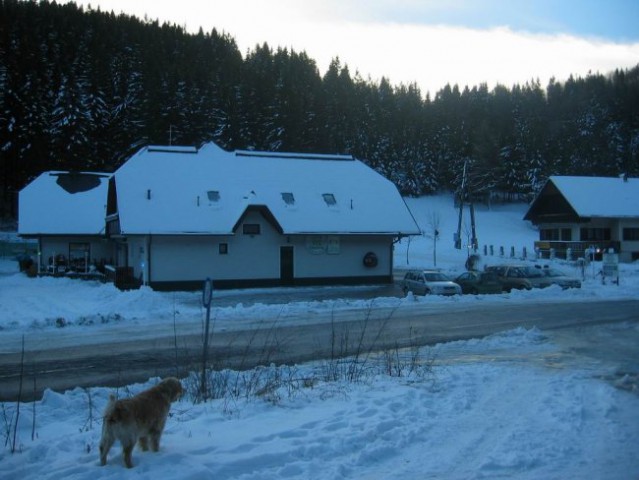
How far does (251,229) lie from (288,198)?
3.61 meters

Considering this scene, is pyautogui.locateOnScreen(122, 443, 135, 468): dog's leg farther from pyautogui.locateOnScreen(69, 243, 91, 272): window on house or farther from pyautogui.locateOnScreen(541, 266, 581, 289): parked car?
pyautogui.locateOnScreen(69, 243, 91, 272): window on house

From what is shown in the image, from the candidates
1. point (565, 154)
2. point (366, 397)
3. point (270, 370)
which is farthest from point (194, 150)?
point (565, 154)

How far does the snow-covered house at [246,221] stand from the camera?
1254 inches

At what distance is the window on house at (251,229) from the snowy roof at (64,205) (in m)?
14.4

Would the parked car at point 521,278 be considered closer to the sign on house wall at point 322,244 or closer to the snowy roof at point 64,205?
the sign on house wall at point 322,244

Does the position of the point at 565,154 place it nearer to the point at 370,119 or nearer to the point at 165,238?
the point at 370,119

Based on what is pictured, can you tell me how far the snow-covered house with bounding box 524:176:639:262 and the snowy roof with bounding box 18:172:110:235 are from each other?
37.9m

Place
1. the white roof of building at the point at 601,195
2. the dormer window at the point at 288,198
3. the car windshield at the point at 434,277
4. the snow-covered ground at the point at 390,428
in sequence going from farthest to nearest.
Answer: the white roof of building at the point at 601,195
the dormer window at the point at 288,198
the car windshield at the point at 434,277
the snow-covered ground at the point at 390,428

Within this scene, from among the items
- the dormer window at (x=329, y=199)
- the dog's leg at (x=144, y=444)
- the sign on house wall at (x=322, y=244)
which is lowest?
the dog's leg at (x=144, y=444)

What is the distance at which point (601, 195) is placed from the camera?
195ft

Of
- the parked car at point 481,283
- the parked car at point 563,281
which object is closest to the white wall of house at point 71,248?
the parked car at point 481,283

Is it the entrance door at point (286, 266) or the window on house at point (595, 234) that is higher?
the window on house at point (595, 234)

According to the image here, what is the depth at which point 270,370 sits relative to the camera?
10.7 meters

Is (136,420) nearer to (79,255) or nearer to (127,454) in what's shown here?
(127,454)
